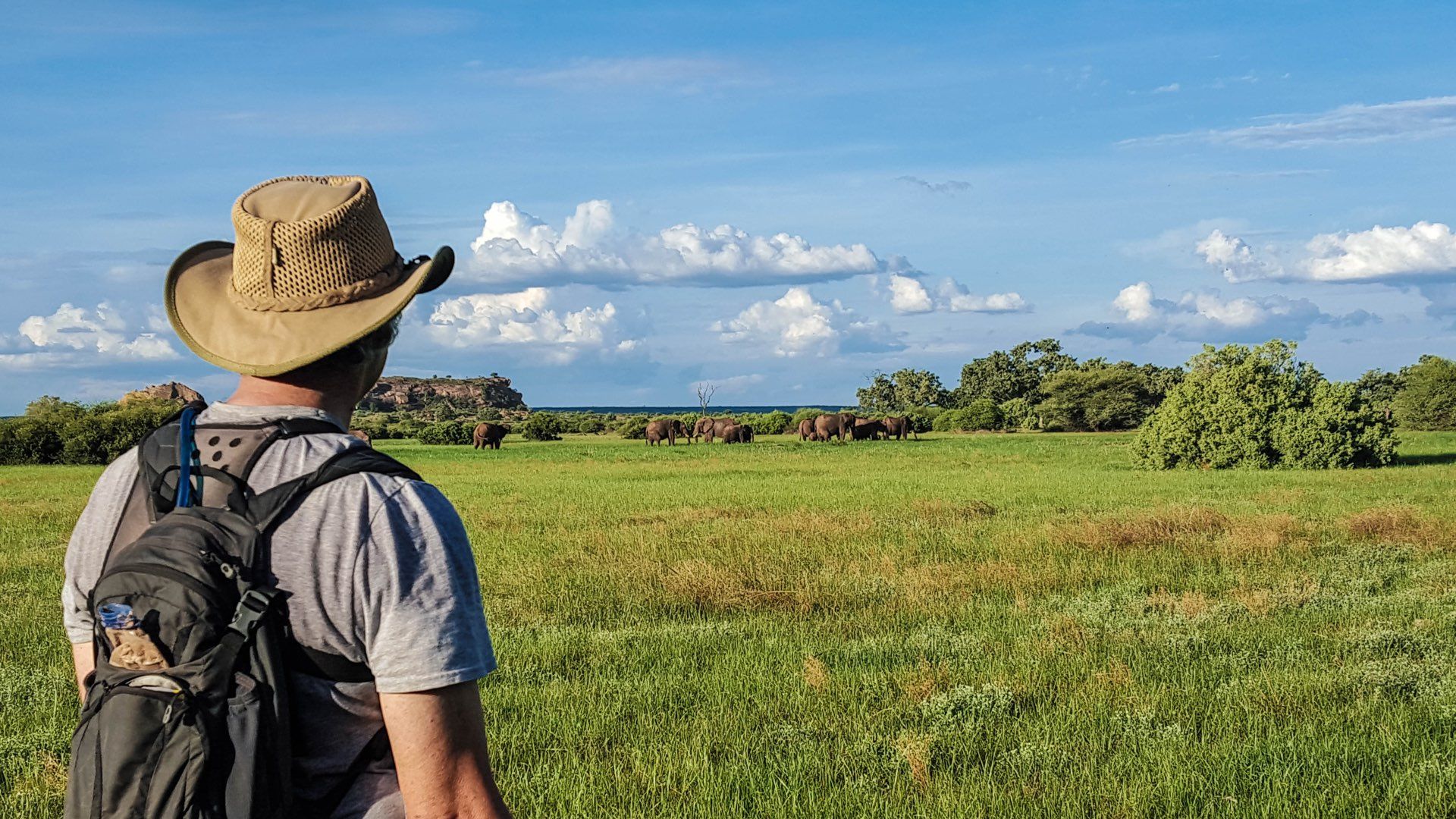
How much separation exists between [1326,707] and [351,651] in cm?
711

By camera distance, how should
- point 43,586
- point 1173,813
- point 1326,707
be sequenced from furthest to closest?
point 43,586 → point 1326,707 → point 1173,813

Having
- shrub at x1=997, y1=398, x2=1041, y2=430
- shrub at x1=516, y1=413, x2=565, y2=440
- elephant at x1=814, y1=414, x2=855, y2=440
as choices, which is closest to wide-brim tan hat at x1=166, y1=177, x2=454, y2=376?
elephant at x1=814, y1=414, x2=855, y2=440

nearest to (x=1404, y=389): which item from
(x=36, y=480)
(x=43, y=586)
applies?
(x=36, y=480)

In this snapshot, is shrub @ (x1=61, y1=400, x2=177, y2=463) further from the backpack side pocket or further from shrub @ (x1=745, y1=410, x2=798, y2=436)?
the backpack side pocket

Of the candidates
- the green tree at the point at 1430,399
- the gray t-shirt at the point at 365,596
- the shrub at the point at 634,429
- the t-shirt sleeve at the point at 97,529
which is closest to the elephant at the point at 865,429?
the shrub at the point at 634,429

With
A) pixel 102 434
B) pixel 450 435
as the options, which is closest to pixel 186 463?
pixel 102 434

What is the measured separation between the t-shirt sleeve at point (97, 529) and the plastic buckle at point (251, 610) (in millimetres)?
473

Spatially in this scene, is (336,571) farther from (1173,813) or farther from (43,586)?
(43,586)

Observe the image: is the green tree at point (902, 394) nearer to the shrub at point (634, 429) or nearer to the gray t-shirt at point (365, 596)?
the shrub at point (634, 429)

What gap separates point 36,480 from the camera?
116ft

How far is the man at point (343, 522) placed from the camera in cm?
216

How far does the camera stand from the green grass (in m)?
6.11

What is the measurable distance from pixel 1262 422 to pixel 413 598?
119 ft

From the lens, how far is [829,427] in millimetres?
71438
